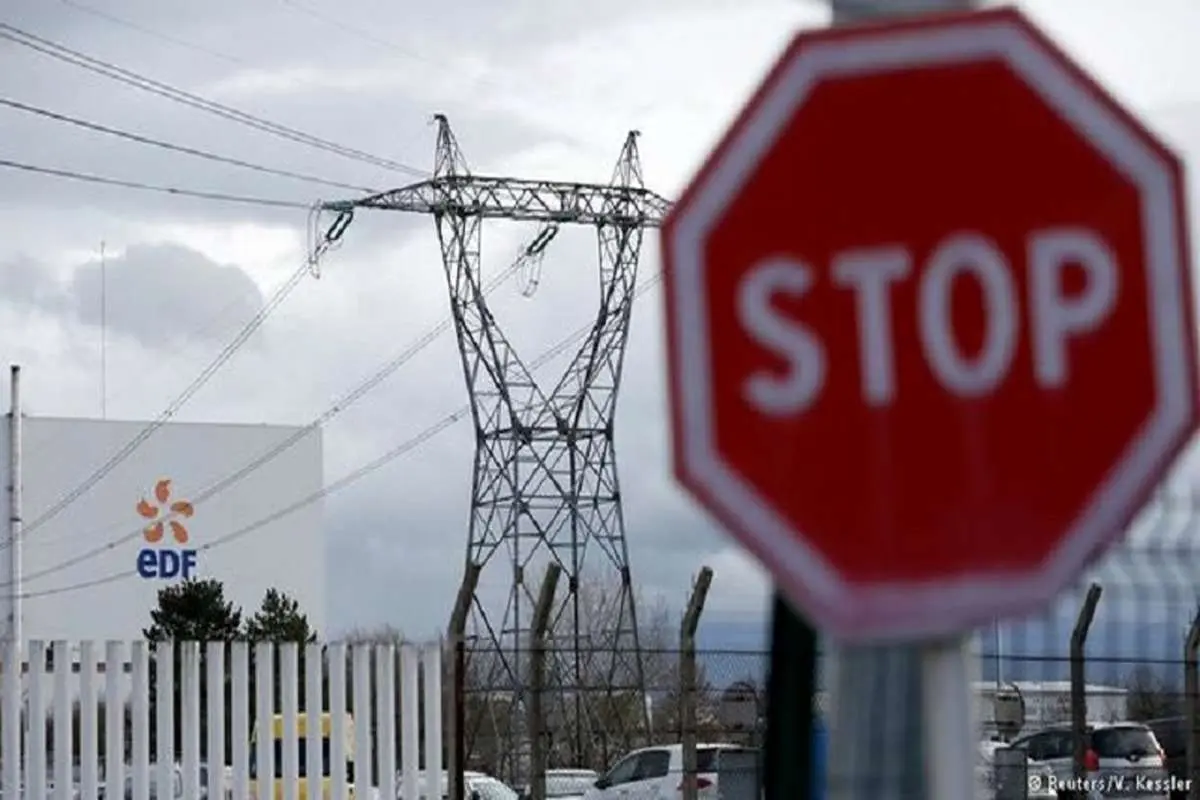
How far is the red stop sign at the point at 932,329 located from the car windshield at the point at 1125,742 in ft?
53.4

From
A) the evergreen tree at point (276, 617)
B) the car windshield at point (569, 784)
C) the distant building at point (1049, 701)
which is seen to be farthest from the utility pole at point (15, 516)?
the distant building at point (1049, 701)

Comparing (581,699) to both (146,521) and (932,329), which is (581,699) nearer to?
(932,329)

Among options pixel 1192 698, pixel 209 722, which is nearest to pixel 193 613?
pixel 209 722

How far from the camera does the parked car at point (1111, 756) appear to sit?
718 inches

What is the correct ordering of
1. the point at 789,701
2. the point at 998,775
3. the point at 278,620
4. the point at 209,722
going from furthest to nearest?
1. the point at 278,620
2. the point at 998,775
3. the point at 209,722
4. the point at 789,701

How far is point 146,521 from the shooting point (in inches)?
2581

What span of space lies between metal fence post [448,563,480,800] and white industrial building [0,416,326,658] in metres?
48.8

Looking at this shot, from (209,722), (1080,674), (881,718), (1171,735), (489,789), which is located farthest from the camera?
(489,789)

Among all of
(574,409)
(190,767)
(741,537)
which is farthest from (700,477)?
(574,409)

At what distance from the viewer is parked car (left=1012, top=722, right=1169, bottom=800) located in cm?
1823

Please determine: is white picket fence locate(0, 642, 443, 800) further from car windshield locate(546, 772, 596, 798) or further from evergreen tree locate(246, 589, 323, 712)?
evergreen tree locate(246, 589, 323, 712)

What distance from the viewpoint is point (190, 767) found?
1327cm

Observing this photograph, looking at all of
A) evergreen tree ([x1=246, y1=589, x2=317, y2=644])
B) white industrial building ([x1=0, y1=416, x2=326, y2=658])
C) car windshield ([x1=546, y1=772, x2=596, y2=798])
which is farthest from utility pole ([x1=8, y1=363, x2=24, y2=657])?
car windshield ([x1=546, y1=772, x2=596, y2=798])

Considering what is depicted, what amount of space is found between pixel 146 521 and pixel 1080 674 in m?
54.6
